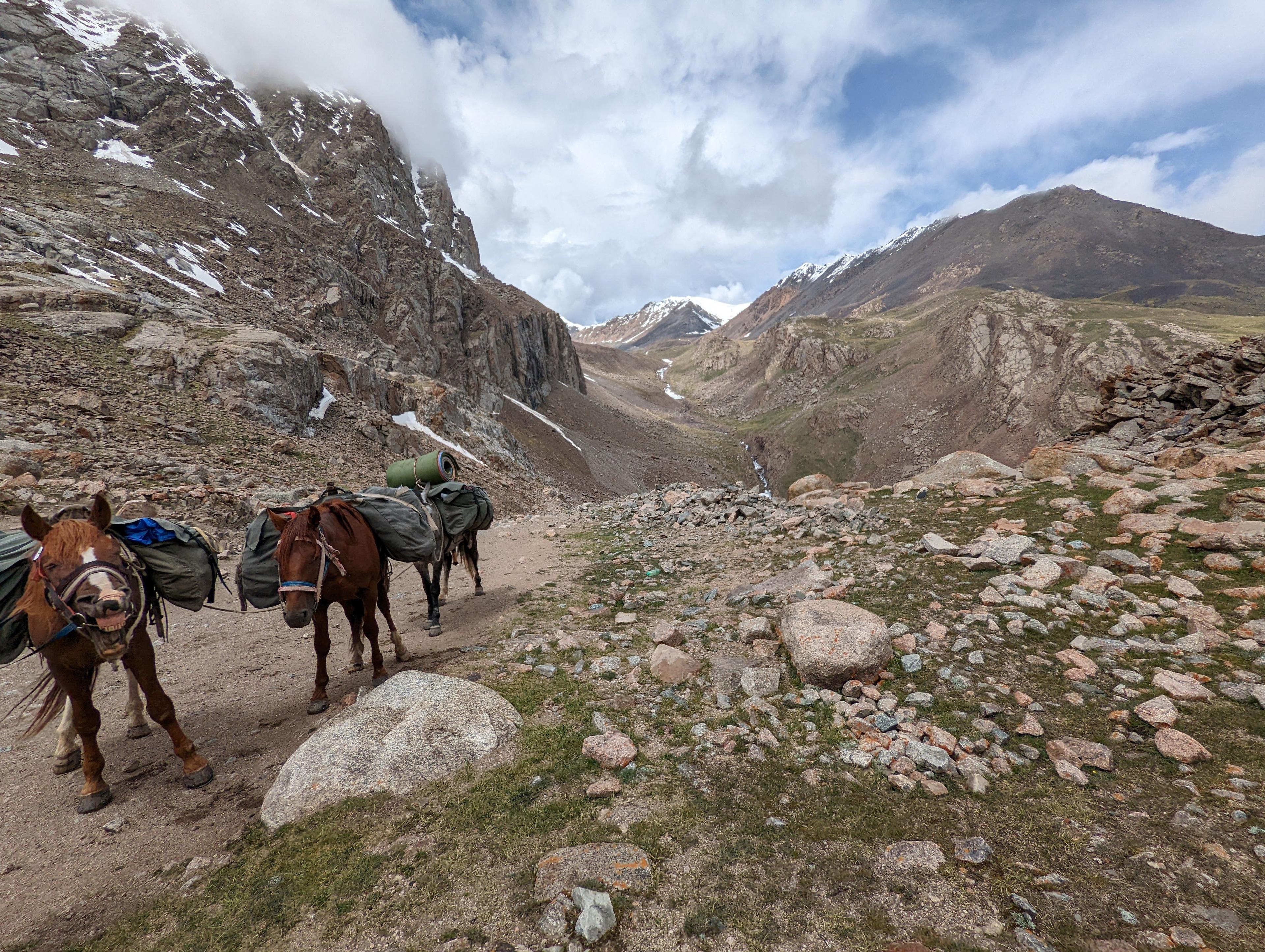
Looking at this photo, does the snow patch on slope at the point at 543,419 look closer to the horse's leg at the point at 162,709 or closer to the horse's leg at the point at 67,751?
the horse's leg at the point at 67,751

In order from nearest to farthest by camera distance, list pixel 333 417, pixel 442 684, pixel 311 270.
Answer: pixel 442 684, pixel 333 417, pixel 311 270

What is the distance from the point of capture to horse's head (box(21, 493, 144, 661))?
14.1 feet

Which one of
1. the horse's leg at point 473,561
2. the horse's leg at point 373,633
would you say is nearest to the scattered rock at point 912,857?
the horse's leg at point 373,633

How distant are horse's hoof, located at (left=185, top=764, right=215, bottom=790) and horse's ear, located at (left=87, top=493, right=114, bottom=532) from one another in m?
2.75

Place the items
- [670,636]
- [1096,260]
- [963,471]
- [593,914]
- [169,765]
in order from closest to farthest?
1. [593,914]
2. [169,765]
3. [670,636]
4. [963,471]
5. [1096,260]

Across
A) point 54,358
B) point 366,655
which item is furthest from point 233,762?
point 54,358

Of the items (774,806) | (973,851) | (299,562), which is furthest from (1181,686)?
(299,562)

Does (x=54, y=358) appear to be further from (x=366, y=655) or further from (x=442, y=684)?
(x=442, y=684)

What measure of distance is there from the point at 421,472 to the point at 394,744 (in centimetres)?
646

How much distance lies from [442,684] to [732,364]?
517 feet

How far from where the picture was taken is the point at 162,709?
16.3 feet

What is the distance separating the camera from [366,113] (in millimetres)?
69812

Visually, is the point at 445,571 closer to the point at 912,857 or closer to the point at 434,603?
the point at 434,603

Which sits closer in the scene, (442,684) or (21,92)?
(442,684)
